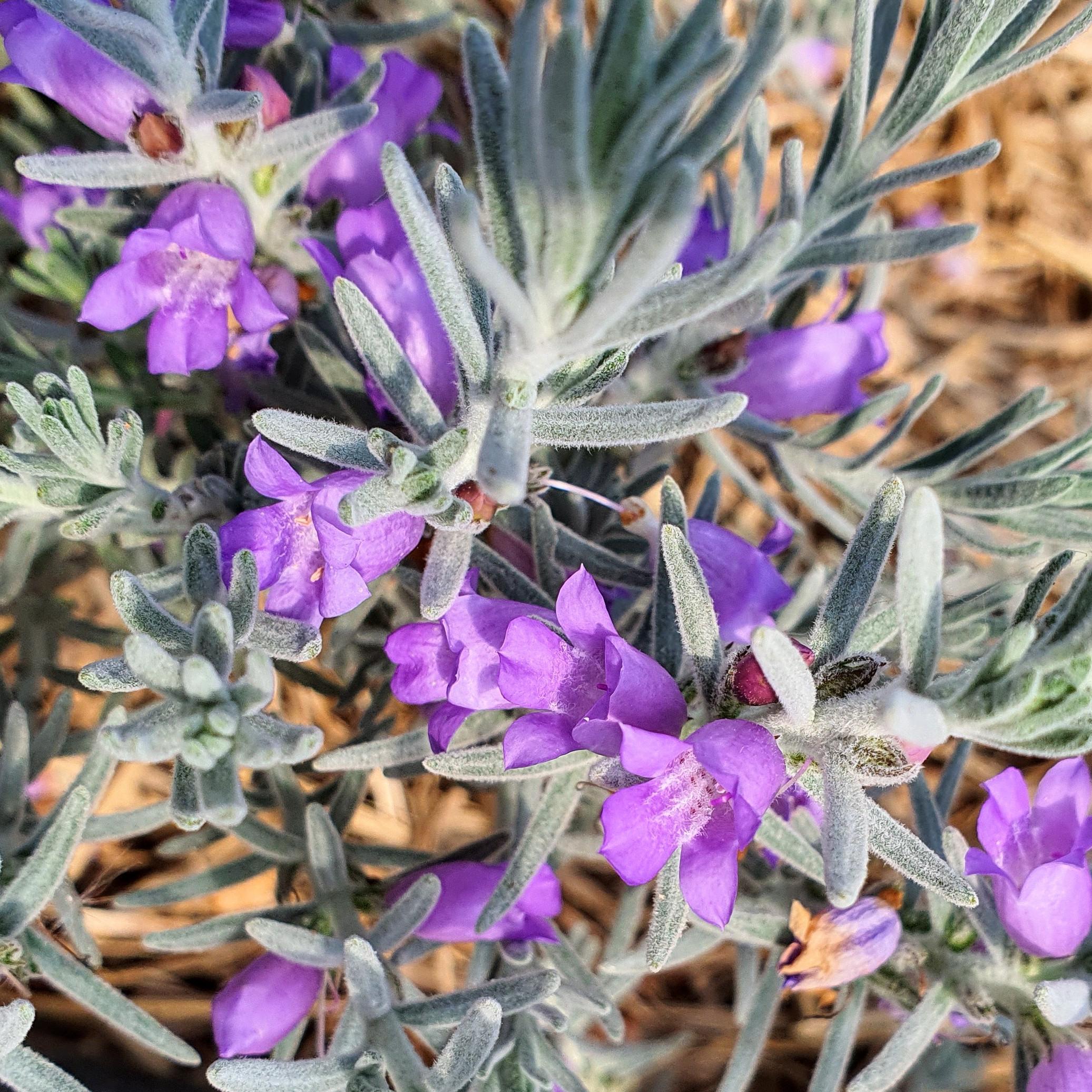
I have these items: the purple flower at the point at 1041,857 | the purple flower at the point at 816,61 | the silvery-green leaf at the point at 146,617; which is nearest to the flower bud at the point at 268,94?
the silvery-green leaf at the point at 146,617

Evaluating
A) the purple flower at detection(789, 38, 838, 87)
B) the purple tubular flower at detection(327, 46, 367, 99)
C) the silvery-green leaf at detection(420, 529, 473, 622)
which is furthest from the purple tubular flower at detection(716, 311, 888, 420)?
the purple flower at detection(789, 38, 838, 87)

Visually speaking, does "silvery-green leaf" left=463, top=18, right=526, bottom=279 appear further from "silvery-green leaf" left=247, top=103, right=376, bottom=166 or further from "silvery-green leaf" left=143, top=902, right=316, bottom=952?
"silvery-green leaf" left=143, top=902, right=316, bottom=952

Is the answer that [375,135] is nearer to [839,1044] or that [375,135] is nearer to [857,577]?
[857,577]

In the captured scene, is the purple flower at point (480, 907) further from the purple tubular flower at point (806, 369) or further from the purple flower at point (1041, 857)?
the purple tubular flower at point (806, 369)

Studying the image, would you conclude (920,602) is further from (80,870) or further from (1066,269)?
(1066,269)

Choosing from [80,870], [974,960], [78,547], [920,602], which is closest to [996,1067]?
[974,960]
